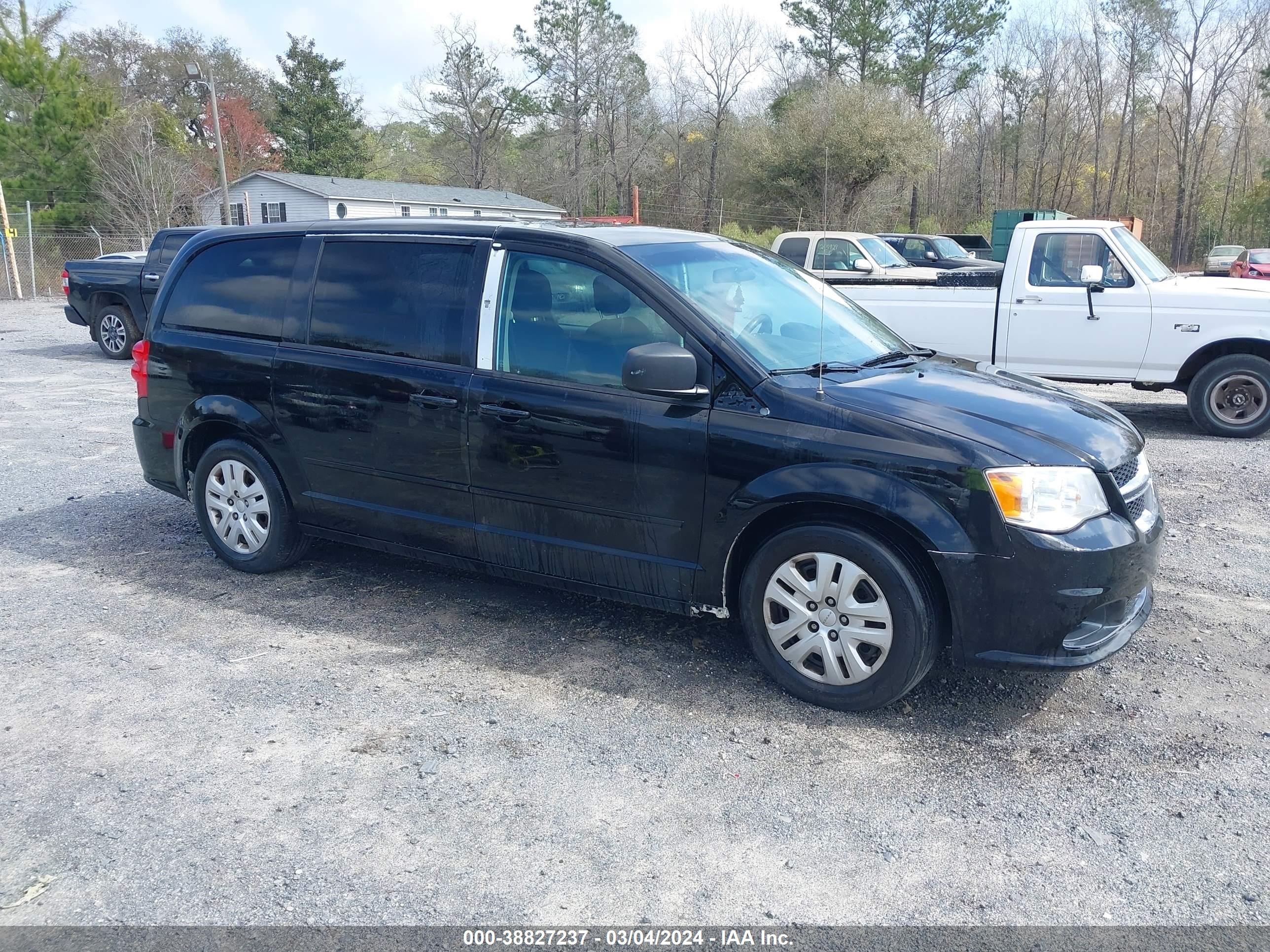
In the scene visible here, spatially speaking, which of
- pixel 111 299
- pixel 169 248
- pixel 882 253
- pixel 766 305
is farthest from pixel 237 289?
pixel 882 253

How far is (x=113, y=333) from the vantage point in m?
15.8

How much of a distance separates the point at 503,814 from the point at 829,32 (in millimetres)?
51154

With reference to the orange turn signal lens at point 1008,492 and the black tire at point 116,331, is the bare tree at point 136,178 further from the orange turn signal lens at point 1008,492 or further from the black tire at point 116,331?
the orange turn signal lens at point 1008,492

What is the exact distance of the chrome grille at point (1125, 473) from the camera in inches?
155

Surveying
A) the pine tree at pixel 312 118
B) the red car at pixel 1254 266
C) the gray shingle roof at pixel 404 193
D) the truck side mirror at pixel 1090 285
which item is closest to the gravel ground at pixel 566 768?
the truck side mirror at pixel 1090 285

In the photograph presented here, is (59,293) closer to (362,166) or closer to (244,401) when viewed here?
(362,166)

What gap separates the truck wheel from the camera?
9.18 meters

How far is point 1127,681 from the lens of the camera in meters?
4.31

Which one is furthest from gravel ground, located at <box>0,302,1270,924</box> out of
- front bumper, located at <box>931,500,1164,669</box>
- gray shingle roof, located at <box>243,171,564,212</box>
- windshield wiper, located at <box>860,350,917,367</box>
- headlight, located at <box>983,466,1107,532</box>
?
gray shingle roof, located at <box>243,171,564,212</box>

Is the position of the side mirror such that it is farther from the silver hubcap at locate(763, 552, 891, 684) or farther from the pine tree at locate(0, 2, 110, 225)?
the pine tree at locate(0, 2, 110, 225)

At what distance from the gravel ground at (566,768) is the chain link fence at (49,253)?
26789 mm

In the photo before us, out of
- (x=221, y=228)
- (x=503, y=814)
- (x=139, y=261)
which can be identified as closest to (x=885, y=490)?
(x=503, y=814)

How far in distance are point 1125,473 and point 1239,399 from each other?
21.0 ft

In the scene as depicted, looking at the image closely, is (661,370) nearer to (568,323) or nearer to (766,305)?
(568,323)
